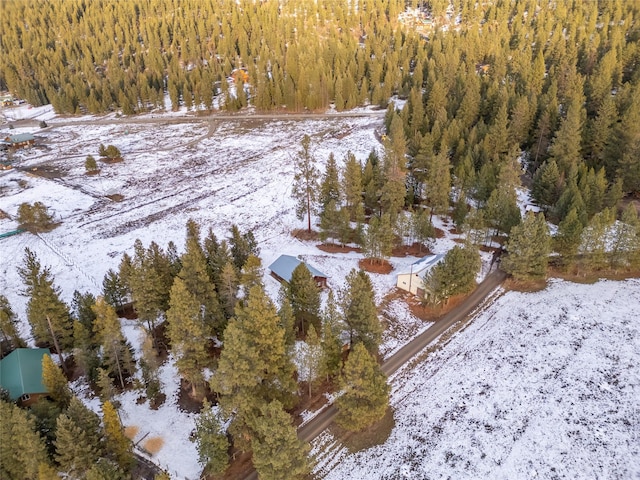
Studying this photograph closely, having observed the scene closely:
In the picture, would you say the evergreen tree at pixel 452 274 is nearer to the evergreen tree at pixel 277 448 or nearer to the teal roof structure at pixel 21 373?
the evergreen tree at pixel 277 448

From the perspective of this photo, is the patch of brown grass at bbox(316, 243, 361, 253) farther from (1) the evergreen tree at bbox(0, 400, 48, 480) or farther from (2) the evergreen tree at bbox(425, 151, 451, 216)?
(1) the evergreen tree at bbox(0, 400, 48, 480)

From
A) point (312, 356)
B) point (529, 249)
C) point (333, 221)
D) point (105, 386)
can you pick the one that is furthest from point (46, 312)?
point (529, 249)

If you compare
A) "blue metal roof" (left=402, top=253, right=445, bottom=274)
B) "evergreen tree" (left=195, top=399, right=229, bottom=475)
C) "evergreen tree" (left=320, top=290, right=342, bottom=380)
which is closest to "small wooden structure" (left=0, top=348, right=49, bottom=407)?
"evergreen tree" (left=195, top=399, right=229, bottom=475)

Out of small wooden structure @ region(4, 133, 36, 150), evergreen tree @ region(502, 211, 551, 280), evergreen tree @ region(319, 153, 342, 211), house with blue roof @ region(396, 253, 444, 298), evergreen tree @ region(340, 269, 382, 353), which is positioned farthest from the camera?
small wooden structure @ region(4, 133, 36, 150)

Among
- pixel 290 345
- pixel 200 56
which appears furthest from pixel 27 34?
pixel 290 345

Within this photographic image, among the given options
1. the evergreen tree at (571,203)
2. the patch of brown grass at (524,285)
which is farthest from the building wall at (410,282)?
the evergreen tree at (571,203)

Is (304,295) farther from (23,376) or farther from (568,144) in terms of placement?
(568,144)

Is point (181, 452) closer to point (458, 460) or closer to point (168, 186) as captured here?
point (458, 460)
